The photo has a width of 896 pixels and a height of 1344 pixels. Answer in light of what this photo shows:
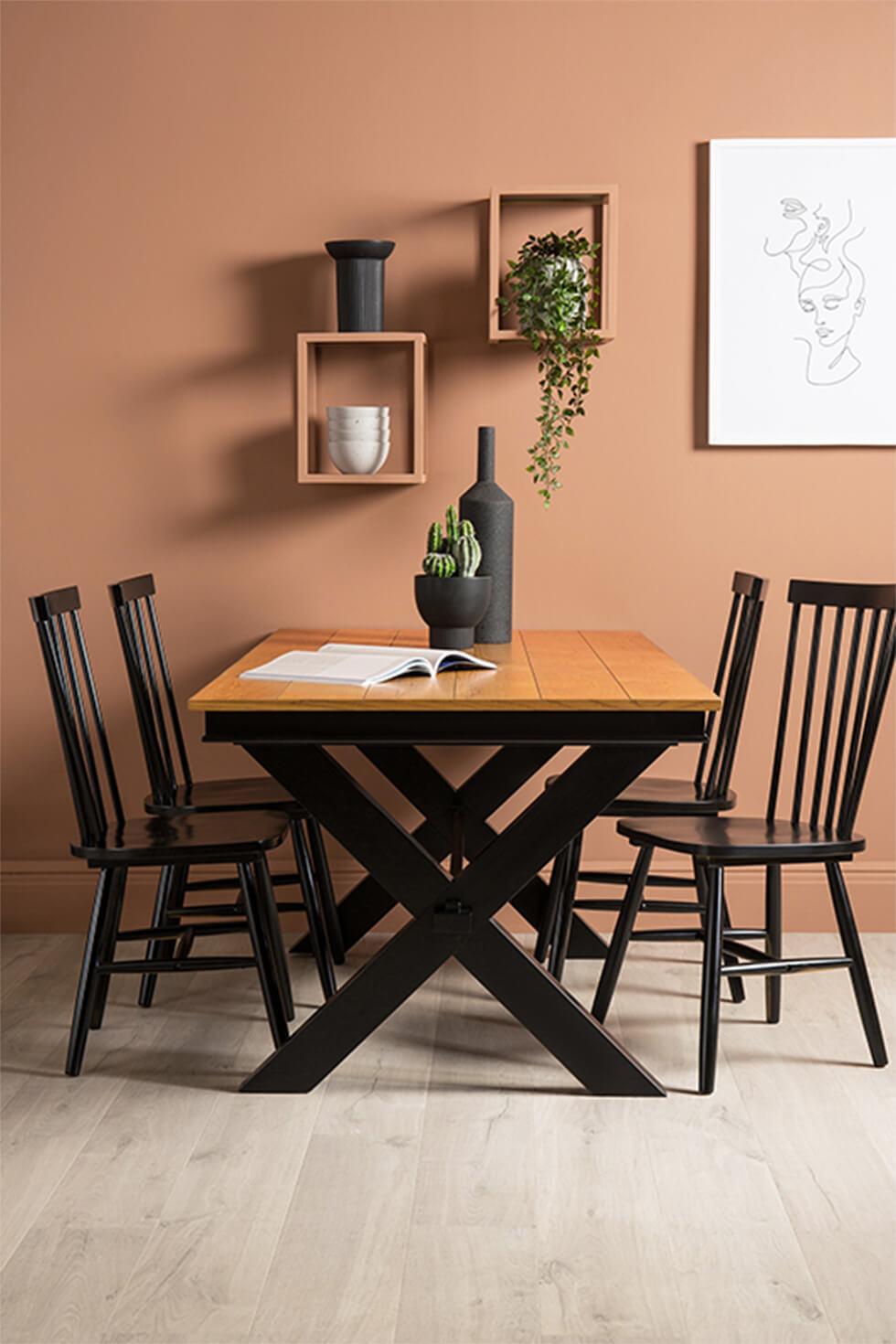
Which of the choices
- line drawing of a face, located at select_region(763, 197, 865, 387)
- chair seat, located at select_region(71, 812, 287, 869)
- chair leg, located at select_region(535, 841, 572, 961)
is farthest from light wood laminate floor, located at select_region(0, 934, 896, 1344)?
line drawing of a face, located at select_region(763, 197, 865, 387)

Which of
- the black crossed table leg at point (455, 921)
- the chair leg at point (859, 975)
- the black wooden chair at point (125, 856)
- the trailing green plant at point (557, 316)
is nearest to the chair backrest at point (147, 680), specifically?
the black wooden chair at point (125, 856)

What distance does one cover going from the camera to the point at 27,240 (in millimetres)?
3666

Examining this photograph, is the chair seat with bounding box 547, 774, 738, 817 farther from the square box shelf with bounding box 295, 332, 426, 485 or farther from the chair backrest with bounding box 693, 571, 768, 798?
the square box shelf with bounding box 295, 332, 426, 485

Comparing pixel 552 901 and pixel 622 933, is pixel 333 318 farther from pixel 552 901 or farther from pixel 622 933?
pixel 622 933

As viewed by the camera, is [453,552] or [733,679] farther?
[733,679]

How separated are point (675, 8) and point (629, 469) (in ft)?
3.73

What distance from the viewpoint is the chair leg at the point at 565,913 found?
3.32 metres

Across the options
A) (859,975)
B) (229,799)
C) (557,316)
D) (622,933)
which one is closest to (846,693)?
(859,975)

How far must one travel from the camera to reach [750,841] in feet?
9.19

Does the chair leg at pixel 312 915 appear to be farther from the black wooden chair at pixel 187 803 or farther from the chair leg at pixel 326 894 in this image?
the chair leg at pixel 326 894

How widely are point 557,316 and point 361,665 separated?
3.61 feet

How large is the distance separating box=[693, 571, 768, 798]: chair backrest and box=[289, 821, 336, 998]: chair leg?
2.94 feet

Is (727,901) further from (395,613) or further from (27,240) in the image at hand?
(27,240)

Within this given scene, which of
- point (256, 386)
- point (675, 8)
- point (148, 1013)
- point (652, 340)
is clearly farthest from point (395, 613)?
point (675, 8)
